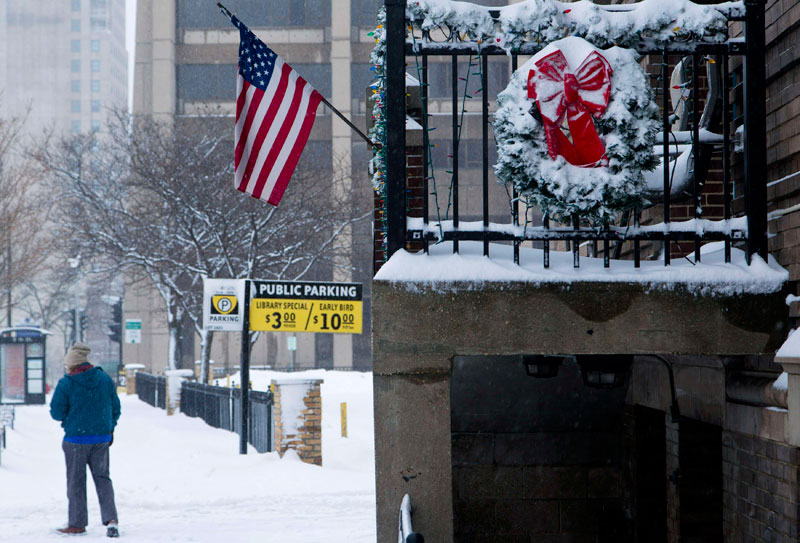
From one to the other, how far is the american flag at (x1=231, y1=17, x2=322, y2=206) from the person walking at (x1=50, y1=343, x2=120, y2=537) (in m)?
2.69

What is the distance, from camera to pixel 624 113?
4.62m

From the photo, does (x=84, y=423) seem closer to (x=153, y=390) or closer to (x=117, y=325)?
(x=153, y=390)

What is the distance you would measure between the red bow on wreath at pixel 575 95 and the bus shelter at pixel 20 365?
25900 millimetres

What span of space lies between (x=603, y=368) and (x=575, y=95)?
2.52 meters

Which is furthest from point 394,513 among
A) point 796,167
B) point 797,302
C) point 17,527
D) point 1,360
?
point 1,360

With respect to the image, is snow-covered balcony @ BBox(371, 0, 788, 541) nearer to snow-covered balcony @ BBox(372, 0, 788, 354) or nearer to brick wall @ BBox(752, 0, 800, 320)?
snow-covered balcony @ BBox(372, 0, 788, 354)

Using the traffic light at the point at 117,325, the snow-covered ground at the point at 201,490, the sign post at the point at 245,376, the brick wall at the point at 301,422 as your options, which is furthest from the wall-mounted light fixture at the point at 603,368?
the traffic light at the point at 117,325

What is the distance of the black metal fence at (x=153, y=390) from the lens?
84.7 feet

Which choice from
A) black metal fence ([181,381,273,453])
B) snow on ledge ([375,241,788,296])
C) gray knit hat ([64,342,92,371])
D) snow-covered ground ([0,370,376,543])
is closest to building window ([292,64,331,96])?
black metal fence ([181,381,273,453])

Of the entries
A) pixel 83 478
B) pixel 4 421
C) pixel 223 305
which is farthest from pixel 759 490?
pixel 4 421

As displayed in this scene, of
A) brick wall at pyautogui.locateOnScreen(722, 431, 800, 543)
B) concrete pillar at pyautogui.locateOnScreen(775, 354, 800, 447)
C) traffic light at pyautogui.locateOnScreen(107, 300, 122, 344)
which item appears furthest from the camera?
traffic light at pyautogui.locateOnScreen(107, 300, 122, 344)

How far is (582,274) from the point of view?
479 cm

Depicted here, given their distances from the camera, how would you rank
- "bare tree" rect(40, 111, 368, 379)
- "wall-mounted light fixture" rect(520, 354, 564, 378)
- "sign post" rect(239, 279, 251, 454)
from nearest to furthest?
"wall-mounted light fixture" rect(520, 354, 564, 378) < "sign post" rect(239, 279, 251, 454) < "bare tree" rect(40, 111, 368, 379)

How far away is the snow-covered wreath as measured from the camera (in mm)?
4637
